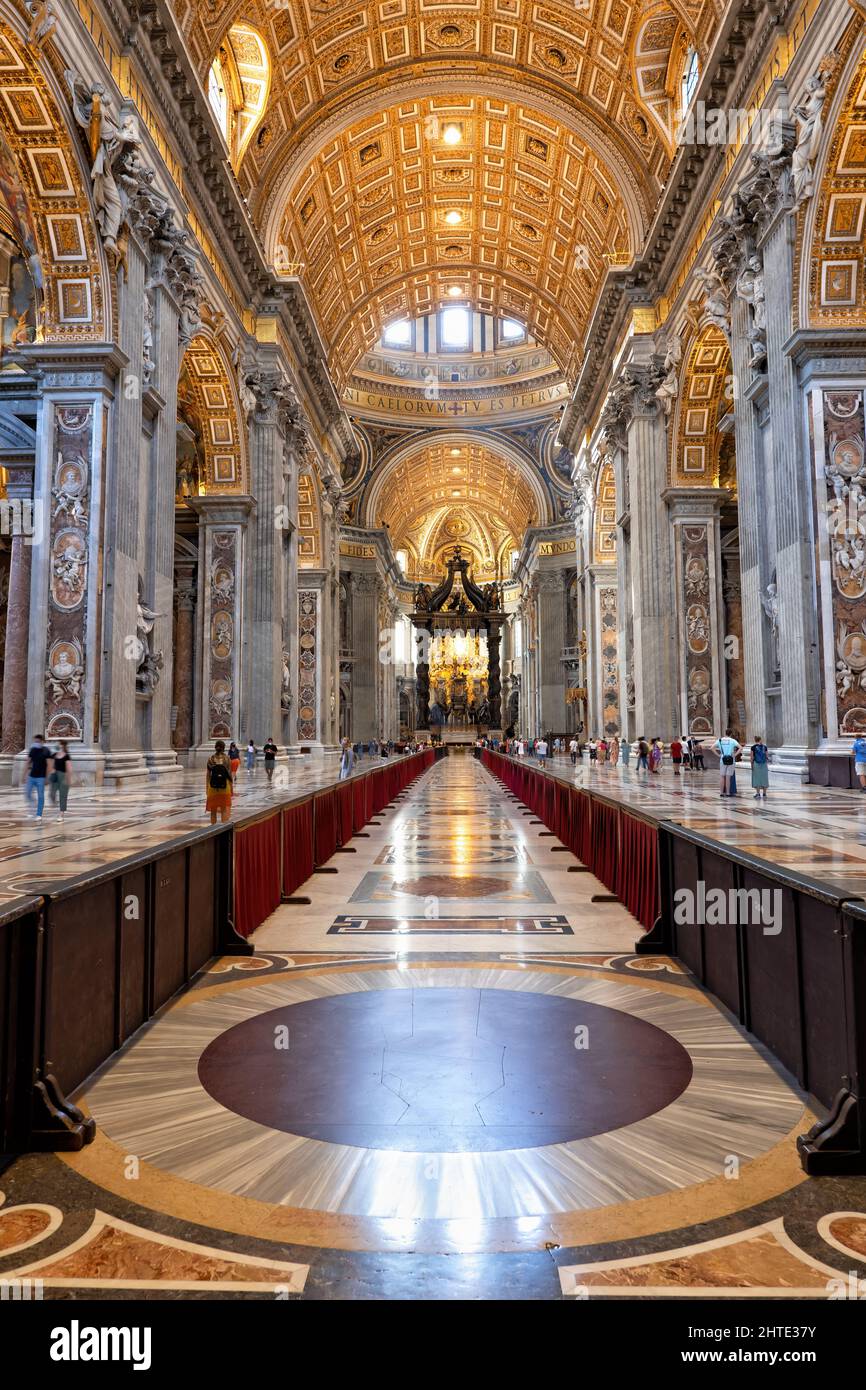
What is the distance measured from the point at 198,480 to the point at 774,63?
1329 cm

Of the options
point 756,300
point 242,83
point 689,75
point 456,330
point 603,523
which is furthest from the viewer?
point 456,330

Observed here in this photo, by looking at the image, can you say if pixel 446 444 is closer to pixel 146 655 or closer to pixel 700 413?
pixel 700 413

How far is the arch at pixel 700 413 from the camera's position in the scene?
59.1 feet

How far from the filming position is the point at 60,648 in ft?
36.4

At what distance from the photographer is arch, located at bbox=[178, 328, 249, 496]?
17.8 meters

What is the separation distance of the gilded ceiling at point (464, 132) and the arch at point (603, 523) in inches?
202

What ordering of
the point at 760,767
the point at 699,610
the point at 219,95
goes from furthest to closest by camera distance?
the point at 699,610 → the point at 219,95 → the point at 760,767

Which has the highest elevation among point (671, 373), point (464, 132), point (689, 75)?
point (464, 132)

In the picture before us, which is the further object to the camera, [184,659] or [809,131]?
[184,659]

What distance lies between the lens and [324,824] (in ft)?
27.5

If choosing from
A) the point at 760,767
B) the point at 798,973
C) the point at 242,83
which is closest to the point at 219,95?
the point at 242,83

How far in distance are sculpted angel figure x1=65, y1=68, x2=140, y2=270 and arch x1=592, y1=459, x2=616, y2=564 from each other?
18.3 meters

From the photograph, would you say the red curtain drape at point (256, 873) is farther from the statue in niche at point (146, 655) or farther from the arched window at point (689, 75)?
the arched window at point (689, 75)

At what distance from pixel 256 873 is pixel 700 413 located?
54.6 ft
